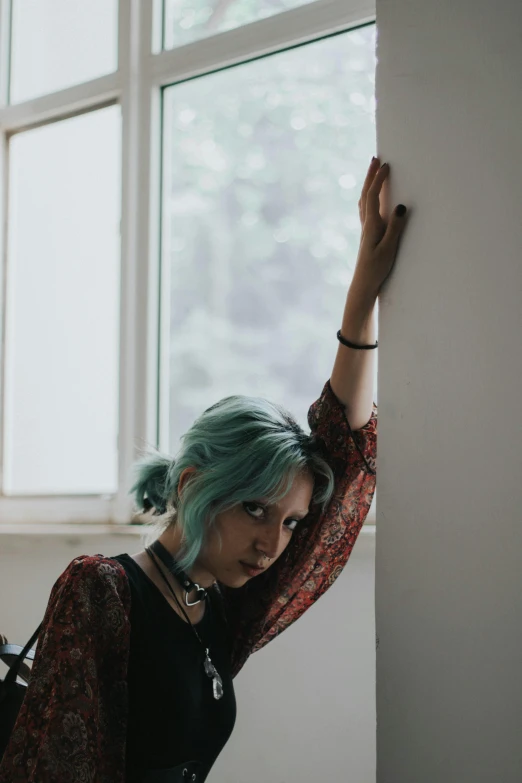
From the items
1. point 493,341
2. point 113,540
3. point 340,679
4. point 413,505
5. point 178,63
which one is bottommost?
point 340,679

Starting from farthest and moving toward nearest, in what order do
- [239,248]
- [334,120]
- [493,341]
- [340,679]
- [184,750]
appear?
[239,248]
[334,120]
[340,679]
[184,750]
[493,341]

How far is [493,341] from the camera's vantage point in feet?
2.72

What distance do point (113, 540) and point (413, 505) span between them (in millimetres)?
1210

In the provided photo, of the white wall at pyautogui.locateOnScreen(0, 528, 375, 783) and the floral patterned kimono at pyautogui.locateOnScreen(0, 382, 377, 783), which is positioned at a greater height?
the floral patterned kimono at pyautogui.locateOnScreen(0, 382, 377, 783)

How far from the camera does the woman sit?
1027mm

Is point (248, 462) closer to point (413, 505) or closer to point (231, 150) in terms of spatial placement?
point (413, 505)

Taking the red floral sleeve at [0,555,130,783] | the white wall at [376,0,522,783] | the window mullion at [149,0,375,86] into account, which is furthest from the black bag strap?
the window mullion at [149,0,375,86]

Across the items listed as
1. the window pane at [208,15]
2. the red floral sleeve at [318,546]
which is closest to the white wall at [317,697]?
the red floral sleeve at [318,546]

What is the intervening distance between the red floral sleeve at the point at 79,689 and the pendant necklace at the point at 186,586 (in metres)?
0.11

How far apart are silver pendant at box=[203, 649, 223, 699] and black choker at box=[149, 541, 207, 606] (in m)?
0.10

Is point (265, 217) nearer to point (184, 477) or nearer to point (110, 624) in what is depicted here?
point (184, 477)

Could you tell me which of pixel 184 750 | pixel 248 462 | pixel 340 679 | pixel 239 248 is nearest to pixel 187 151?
pixel 239 248

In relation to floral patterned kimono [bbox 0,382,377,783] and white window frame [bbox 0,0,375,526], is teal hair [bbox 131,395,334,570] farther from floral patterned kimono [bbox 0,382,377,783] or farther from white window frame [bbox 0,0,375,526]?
white window frame [bbox 0,0,375,526]

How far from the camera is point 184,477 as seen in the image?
4.12 feet
